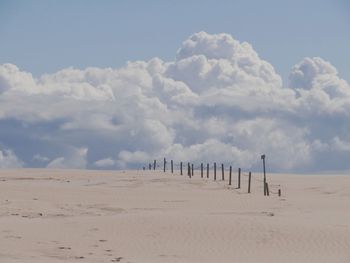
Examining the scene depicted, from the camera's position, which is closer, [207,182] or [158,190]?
[158,190]

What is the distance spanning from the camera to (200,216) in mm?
26078

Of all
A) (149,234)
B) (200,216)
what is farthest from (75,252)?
(200,216)

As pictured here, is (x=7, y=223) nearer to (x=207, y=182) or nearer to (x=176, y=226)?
(x=176, y=226)

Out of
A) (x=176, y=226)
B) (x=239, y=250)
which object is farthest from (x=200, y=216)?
(x=239, y=250)

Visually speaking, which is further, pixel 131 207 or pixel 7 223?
pixel 131 207

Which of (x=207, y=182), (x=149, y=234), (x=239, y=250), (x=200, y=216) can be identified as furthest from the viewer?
(x=207, y=182)

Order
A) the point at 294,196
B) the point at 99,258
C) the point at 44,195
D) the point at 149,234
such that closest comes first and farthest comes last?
the point at 99,258
the point at 149,234
the point at 44,195
the point at 294,196

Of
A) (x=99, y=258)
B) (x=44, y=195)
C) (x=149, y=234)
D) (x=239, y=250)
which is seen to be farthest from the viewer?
(x=44, y=195)

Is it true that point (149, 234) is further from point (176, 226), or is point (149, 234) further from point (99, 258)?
point (99, 258)

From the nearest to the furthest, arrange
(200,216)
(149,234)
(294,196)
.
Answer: (149,234), (200,216), (294,196)

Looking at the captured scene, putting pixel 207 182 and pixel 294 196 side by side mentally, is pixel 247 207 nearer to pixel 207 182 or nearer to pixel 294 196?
pixel 294 196

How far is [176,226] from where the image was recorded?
24141 millimetres

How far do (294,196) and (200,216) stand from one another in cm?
Result: 1613

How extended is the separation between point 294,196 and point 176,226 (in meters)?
18.3
